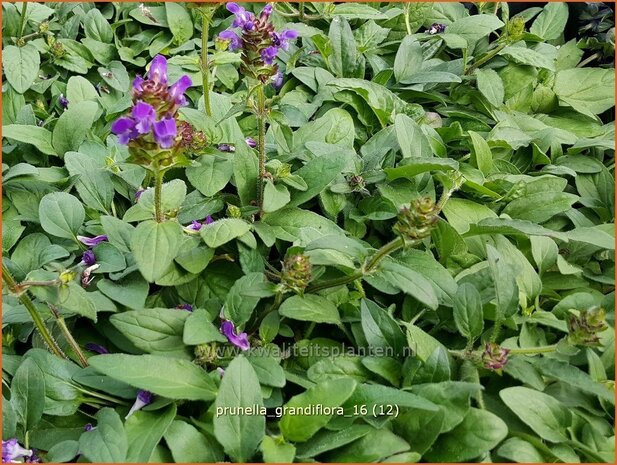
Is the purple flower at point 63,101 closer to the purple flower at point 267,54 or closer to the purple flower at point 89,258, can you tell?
the purple flower at point 89,258

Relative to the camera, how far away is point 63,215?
175 cm

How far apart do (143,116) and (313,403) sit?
710 millimetres

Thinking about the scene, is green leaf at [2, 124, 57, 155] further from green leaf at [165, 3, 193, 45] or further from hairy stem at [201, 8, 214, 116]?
green leaf at [165, 3, 193, 45]

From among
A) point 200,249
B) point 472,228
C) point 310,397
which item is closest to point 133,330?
point 200,249

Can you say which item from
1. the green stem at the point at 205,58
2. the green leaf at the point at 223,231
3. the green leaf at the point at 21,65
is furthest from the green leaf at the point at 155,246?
the green leaf at the point at 21,65

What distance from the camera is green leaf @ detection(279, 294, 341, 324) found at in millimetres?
1491

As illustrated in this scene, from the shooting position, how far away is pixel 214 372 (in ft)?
4.91

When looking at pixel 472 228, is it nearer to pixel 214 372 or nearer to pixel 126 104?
pixel 214 372

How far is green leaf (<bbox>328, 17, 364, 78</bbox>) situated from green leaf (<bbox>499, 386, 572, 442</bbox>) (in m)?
1.38

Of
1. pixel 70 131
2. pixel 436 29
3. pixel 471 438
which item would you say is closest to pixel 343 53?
pixel 436 29

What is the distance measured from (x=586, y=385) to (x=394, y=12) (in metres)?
1.72

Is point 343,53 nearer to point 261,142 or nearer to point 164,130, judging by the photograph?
point 261,142

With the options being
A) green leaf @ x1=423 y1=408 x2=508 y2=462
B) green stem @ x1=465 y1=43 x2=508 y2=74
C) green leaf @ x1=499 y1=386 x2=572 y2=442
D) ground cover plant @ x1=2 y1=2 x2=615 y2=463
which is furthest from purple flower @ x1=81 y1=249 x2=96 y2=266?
green stem @ x1=465 y1=43 x2=508 y2=74

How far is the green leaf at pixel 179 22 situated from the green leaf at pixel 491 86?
1193 mm
